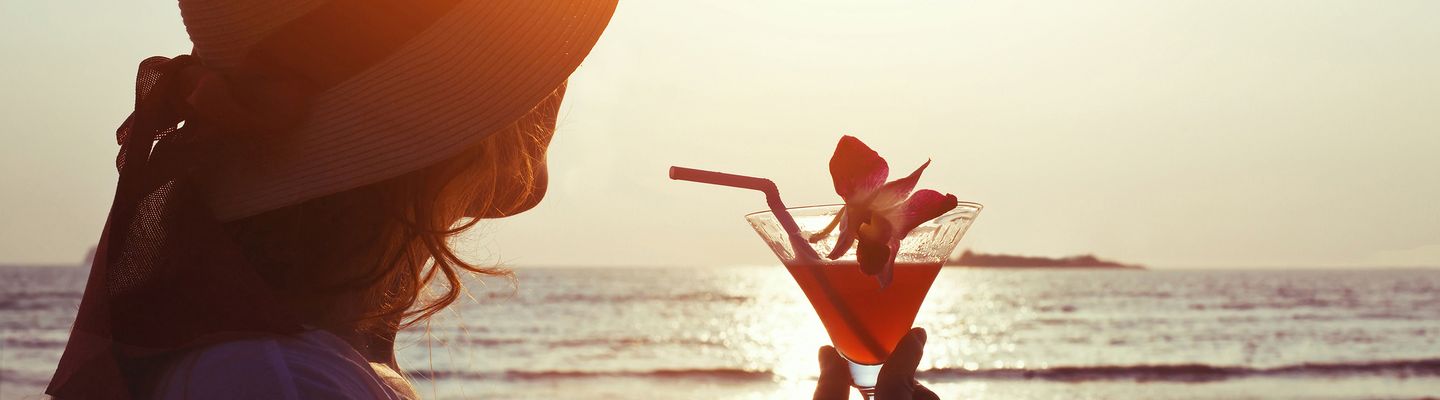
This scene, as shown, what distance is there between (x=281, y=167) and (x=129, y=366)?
33 cm

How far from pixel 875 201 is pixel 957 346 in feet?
63.4

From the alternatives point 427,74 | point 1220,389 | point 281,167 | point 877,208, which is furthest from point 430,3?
point 1220,389

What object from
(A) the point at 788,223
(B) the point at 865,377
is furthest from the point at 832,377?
(A) the point at 788,223

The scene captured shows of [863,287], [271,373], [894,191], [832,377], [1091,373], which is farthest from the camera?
[1091,373]

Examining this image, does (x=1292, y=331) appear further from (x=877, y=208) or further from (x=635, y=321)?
(x=877, y=208)

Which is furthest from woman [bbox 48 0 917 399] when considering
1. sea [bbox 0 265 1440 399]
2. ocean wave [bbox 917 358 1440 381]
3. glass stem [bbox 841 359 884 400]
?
A: ocean wave [bbox 917 358 1440 381]

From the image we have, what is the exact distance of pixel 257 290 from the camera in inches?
55.4

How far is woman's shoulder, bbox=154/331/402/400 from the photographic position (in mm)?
1184

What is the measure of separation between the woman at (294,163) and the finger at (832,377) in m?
0.14

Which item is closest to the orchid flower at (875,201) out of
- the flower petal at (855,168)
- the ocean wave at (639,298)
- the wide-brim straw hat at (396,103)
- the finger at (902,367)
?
the flower petal at (855,168)

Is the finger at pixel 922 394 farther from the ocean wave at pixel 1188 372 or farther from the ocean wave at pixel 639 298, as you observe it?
the ocean wave at pixel 639 298

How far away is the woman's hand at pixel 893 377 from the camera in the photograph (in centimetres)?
164

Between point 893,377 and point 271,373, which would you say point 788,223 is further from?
point 271,373

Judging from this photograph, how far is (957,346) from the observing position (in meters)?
20.2
